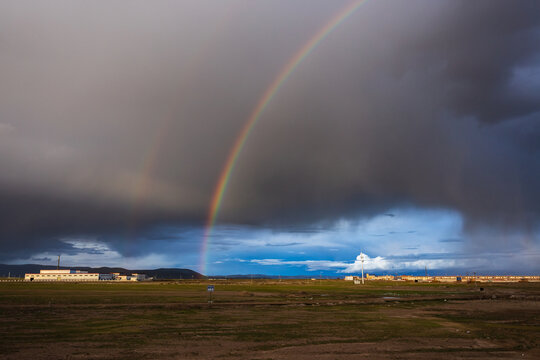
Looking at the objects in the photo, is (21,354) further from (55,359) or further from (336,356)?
(336,356)

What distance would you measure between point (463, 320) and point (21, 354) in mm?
34837

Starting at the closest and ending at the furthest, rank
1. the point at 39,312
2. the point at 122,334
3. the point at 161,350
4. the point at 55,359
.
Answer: the point at 55,359, the point at 161,350, the point at 122,334, the point at 39,312

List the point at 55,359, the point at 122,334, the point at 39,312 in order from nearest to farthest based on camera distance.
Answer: the point at 55,359 < the point at 122,334 < the point at 39,312

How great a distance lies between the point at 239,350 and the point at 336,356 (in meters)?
5.15

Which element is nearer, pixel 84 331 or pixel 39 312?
pixel 84 331

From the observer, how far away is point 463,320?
125 feet

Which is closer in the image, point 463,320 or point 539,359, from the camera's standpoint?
point 539,359

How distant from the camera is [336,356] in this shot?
20.6 m

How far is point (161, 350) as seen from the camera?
72.5 feet

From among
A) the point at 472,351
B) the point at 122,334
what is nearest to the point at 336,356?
the point at 472,351

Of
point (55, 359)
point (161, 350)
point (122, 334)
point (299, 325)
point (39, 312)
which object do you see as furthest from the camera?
point (39, 312)

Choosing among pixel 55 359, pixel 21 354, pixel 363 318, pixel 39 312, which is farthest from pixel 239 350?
pixel 39 312

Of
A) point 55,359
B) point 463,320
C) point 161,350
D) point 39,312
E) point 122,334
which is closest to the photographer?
point 55,359

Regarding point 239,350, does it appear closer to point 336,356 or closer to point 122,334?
point 336,356
